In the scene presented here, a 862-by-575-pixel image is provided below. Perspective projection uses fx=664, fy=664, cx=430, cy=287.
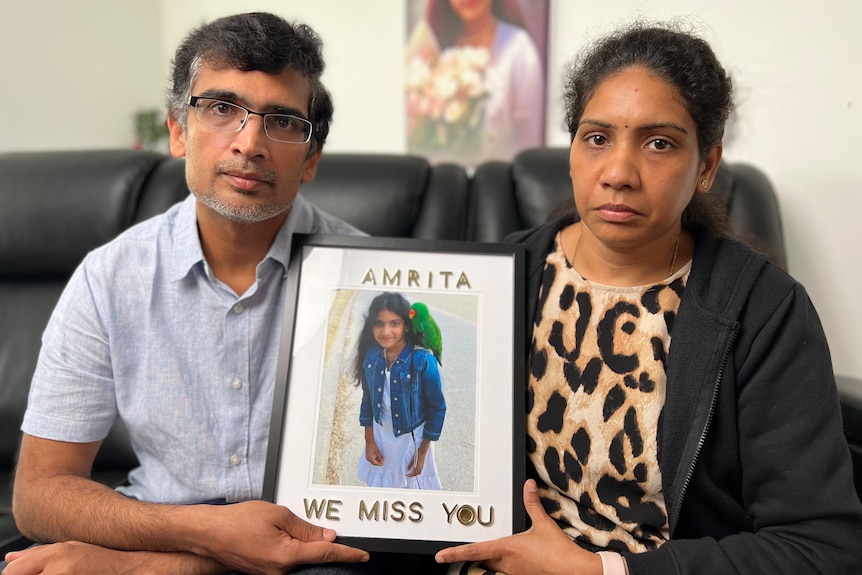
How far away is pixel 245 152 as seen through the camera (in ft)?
3.68

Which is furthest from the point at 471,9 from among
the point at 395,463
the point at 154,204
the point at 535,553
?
the point at 535,553

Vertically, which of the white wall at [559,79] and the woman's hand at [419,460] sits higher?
the white wall at [559,79]

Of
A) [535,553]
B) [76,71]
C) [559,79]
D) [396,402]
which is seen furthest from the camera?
[76,71]

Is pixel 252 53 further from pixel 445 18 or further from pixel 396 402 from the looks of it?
pixel 445 18

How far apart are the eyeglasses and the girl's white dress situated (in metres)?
0.53

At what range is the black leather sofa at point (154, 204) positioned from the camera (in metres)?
1.67

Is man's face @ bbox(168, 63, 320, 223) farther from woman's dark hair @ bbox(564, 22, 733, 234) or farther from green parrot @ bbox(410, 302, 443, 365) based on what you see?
woman's dark hair @ bbox(564, 22, 733, 234)

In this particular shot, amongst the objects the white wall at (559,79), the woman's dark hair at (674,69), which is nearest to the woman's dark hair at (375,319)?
the woman's dark hair at (674,69)

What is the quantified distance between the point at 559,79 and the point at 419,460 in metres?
1.57

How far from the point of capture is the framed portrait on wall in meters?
2.20

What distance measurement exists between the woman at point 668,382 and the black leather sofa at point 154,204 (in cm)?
57

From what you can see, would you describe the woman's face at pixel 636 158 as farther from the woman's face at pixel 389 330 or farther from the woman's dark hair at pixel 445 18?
the woman's dark hair at pixel 445 18

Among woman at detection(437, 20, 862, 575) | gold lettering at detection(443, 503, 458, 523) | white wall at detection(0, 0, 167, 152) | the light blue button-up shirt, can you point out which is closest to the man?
the light blue button-up shirt

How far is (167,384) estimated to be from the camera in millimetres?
1200
